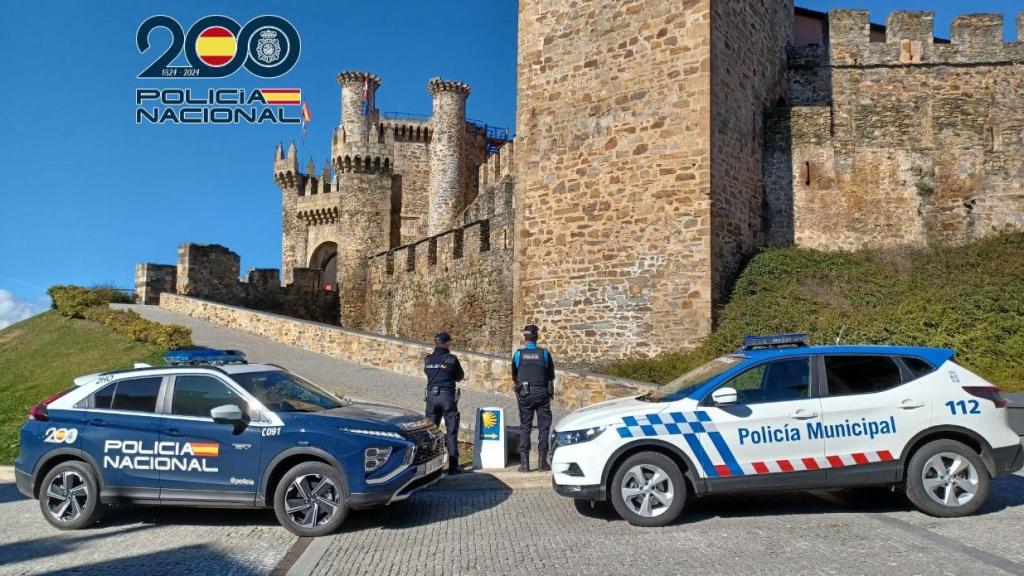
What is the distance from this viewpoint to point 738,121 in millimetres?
16031

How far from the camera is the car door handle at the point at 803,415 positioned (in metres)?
6.57

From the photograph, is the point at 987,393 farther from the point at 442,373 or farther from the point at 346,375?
the point at 346,375

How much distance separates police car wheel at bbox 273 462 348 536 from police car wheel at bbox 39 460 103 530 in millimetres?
1748

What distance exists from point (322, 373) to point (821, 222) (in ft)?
37.6

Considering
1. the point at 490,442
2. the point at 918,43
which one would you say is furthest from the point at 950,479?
the point at 918,43

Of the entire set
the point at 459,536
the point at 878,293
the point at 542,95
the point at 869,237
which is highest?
the point at 542,95

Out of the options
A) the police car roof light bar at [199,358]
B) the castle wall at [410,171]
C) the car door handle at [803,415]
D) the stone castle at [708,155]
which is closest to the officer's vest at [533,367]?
the car door handle at [803,415]

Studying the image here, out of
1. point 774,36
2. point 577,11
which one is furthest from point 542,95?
point 774,36

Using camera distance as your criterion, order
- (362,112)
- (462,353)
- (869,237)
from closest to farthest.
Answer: (462,353) → (869,237) → (362,112)

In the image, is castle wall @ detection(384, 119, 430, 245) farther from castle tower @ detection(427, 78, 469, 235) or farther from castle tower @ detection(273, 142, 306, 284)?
castle tower @ detection(273, 142, 306, 284)

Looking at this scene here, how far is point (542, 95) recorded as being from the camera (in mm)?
16859

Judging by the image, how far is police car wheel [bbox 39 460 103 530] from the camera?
682cm

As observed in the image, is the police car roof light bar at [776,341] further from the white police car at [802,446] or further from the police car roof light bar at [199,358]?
the police car roof light bar at [199,358]

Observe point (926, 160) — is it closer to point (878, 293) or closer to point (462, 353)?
point (878, 293)
